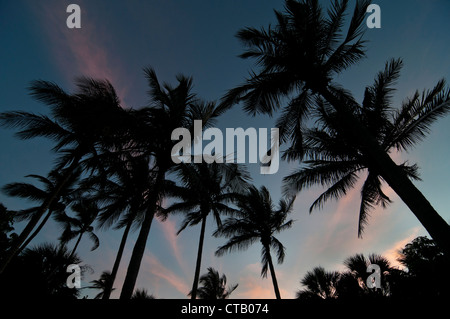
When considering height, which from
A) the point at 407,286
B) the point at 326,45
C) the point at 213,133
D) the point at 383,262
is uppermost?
the point at 326,45

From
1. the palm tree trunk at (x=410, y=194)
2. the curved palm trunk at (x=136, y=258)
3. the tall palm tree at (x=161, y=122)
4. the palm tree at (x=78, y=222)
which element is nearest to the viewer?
the palm tree trunk at (x=410, y=194)

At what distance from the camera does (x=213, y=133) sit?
916cm

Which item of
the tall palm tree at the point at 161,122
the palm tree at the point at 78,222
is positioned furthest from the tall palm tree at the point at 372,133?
the palm tree at the point at 78,222

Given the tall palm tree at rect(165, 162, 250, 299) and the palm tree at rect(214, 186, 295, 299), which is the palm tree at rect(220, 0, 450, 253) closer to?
the tall palm tree at rect(165, 162, 250, 299)

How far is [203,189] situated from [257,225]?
316 inches

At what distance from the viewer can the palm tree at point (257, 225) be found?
14211 mm

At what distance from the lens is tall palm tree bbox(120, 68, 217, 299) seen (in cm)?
744

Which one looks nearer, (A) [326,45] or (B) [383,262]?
(A) [326,45]

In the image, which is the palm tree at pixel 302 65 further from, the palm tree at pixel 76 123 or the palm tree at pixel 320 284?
the palm tree at pixel 320 284

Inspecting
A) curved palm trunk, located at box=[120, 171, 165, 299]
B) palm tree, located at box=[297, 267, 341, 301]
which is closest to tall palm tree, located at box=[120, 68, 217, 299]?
curved palm trunk, located at box=[120, 171, 165, 299]

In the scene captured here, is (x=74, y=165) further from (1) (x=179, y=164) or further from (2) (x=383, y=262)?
(2) (x=383, y=262)

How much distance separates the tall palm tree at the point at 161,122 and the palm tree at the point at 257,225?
24.6 feet

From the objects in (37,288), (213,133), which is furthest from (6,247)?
(213,133)

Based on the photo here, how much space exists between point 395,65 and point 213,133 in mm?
7336
